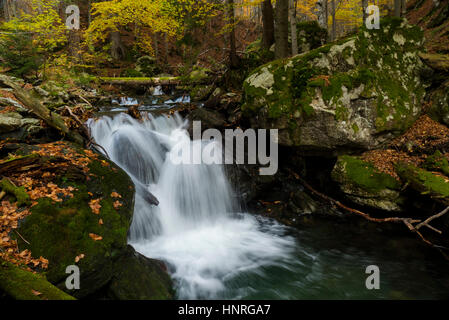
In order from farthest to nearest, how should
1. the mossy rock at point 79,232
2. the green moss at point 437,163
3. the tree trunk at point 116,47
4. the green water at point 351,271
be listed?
the tree trunk at point 116,47 < the green moss at point 437,163 < the green water at point 351,271 < the mossy rock at point 79,232

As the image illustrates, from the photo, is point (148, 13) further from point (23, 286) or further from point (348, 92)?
point (23, 286)

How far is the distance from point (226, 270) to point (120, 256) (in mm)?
2139

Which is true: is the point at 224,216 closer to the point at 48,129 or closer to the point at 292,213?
the point at 292,213

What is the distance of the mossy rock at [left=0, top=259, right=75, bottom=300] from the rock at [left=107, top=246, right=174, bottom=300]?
3.98 feet

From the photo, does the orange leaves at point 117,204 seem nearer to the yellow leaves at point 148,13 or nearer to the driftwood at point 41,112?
the driftwood at point 41,112

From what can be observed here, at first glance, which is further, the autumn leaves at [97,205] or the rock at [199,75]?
the rock at [199,75]

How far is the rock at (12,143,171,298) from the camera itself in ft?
9.85

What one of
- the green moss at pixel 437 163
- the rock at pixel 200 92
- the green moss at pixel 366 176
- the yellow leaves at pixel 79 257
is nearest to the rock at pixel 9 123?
the yellow leaves at pixel 79 257

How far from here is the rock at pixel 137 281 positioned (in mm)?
3340

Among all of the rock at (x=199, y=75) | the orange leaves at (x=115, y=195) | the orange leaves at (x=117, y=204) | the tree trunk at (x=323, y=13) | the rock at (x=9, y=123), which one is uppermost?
the tree trunk at (x=323, y=13)

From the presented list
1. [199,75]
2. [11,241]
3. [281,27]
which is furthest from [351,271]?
[199,75]

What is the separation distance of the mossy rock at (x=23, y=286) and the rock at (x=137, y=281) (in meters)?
1.21

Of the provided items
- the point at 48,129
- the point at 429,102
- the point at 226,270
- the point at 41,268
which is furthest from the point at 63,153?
the point at 429,102

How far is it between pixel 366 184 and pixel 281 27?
6.04m
